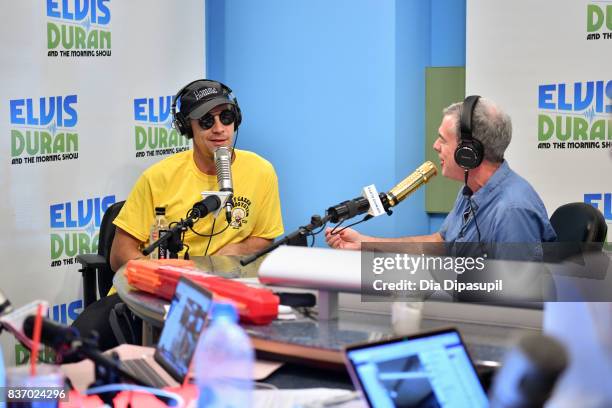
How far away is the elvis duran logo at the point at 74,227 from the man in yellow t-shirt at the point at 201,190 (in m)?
0.65

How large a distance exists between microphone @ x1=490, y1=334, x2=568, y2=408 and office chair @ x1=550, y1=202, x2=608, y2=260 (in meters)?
2.29

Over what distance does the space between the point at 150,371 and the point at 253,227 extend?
5.42 ft

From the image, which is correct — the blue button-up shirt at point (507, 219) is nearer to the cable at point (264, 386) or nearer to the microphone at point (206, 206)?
the microphone at point (206, 206)

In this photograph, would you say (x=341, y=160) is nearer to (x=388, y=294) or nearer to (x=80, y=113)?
(x=80, y=113)

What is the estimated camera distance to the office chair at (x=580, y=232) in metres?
3.21

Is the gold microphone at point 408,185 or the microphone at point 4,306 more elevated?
the gold microphone at point 408,185

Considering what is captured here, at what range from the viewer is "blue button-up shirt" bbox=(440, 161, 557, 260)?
9.71 ft

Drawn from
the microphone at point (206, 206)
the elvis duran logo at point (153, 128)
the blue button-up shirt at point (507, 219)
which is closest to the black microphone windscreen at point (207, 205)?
the microphone at point (206, 206)

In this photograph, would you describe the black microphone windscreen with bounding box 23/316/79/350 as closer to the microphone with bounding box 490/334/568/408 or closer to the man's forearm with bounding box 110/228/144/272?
the microphone with bounding box 490/334/568/408

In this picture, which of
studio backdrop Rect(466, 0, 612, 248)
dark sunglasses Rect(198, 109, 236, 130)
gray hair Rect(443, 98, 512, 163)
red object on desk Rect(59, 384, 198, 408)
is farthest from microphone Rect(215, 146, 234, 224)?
studio backdrop Rect(466, 0, 612, 248)

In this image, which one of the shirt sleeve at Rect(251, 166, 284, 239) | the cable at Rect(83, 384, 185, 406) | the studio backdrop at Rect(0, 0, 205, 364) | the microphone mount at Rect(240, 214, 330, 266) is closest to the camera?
the cable at Rect(83, 384, 185, 406)

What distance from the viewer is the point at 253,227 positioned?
3.75 meters

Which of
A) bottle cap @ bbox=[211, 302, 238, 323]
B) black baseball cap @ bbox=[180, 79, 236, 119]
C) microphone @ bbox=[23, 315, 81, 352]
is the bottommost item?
microphone @ bbox=[23, 315, 81, 352]

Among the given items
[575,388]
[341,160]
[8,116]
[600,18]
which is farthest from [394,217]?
[575,388]
